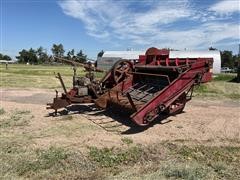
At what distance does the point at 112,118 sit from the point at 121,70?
60.1 inches

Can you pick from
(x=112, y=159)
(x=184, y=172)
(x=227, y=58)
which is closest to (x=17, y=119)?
(x=112, y=159)

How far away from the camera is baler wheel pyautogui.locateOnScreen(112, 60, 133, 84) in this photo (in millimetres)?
9618

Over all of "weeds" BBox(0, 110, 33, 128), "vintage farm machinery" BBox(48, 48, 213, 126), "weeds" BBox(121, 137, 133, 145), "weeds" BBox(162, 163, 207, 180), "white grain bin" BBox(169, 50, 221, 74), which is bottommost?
"weeds" BBox(162, 163, 207, 180)

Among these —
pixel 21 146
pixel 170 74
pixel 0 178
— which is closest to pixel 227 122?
pixel 170 74

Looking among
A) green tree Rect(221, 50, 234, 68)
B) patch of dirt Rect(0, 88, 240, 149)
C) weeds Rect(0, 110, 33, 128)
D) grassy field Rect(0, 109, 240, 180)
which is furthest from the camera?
green tree Rect(221, 50, 234, 68)

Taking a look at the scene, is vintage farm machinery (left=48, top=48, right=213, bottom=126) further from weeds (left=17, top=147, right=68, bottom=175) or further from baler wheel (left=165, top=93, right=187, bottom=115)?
weeds (left=17, top=147, right=68, bottom=175)

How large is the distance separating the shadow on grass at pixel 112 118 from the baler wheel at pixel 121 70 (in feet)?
2.68

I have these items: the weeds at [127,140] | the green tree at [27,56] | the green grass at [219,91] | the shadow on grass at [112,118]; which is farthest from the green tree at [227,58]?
the weeds at [127,140]

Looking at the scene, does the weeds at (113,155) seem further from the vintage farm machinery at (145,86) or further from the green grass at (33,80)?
the green grass at (33,80)

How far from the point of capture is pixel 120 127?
784 cm

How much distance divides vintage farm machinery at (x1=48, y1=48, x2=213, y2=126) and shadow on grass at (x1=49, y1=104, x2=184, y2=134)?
23 cm

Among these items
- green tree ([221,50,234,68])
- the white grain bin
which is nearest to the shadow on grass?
the white grain bin

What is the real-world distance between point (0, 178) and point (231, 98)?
32.3 ft

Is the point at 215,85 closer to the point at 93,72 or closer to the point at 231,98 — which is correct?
the point at 231,98
